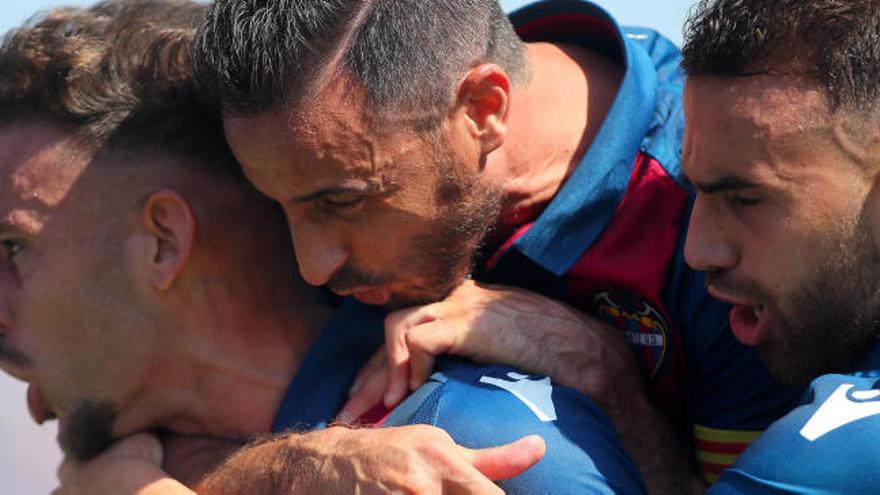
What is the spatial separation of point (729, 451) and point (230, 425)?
0.97 metres

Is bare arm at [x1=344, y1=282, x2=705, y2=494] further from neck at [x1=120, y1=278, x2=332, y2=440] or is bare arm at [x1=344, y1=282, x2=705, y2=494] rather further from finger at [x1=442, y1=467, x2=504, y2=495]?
finger at [x1=442, y1=467, x2=504, y2=495]

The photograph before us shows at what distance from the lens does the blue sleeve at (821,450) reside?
2135 millimetres

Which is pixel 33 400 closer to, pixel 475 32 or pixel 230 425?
pixel 230 425

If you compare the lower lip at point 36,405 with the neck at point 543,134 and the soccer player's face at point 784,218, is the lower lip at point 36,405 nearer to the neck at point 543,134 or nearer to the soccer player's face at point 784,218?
the neck at point 543,134

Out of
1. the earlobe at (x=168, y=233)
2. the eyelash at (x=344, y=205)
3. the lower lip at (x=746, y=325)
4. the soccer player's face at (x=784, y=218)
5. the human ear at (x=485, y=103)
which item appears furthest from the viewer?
the earlobe at (x=168, y=233)

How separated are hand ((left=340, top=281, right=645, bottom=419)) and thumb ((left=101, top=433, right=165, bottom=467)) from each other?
43cm

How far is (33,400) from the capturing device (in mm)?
3137

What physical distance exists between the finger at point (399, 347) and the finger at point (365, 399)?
3cm

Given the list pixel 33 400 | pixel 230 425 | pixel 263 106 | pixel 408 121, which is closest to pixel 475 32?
pixel 408 121

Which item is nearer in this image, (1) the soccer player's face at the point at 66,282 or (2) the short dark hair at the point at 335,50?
(2) the short dark hair at the point at 335,50

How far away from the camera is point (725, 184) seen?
99.1 inches

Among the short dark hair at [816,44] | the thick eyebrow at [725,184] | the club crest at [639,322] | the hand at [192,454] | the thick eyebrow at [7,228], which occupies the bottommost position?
the hand at [192,454]

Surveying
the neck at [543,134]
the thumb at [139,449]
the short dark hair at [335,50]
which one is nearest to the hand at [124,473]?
the thumb at [139,449]

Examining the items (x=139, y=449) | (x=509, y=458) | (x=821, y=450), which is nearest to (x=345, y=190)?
(x=509, y=458)
